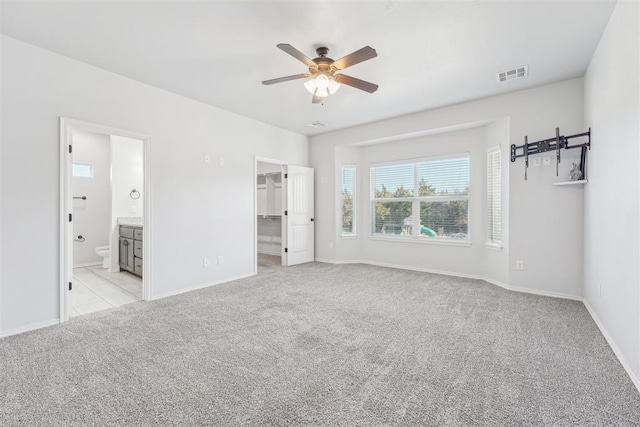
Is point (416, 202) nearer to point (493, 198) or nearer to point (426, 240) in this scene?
point (426, 240)

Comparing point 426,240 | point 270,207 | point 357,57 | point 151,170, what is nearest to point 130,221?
point 151,170

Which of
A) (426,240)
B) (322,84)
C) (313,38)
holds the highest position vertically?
(313,38)

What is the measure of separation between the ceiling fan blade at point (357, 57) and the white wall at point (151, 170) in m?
2.57

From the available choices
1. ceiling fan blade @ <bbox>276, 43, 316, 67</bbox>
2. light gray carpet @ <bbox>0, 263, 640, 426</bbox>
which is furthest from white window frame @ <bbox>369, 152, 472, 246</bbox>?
ceiling fan blade @ <bbox>276, 43, 316, 67</bbox>

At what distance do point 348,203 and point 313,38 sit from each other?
3.81 meters

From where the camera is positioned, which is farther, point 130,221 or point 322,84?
point 130,221

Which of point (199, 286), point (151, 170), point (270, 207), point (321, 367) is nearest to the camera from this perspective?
point (321, 367)

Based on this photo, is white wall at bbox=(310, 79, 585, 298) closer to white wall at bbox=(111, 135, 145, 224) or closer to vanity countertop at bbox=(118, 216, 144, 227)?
vanity countertop at bbox=(118, 216, 144, 227)

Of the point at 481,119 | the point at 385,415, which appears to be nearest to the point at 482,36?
the point at 481,119

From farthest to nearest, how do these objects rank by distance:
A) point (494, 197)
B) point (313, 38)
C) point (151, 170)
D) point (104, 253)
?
point (104, 253), point (494, 197), point (151, 170), point (313, 38)

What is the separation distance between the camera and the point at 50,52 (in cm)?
295

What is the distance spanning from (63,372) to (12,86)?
8.62 feet

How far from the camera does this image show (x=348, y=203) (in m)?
6.19

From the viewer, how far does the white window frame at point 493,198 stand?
14.5 feet
